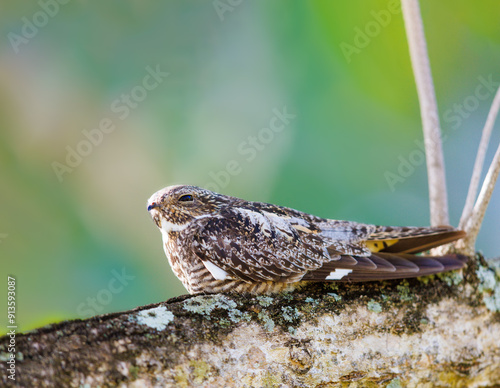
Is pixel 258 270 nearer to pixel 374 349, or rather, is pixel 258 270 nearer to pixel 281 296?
pixel 281 296

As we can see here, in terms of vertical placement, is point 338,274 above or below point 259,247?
below

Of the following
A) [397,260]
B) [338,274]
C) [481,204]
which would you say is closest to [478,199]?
[481,204]

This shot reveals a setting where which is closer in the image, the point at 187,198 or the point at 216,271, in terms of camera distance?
the point at 216,271

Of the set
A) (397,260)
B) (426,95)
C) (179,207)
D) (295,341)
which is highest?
(426,95)

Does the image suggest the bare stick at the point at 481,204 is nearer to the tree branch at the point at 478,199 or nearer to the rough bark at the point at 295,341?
the tree branch at the point at 478,199

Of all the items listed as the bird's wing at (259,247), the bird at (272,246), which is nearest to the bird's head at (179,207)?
the bird at (272,246)

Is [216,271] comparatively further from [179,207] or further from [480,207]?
[480,207]

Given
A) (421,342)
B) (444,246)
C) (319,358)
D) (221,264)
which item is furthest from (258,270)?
(444,246)
